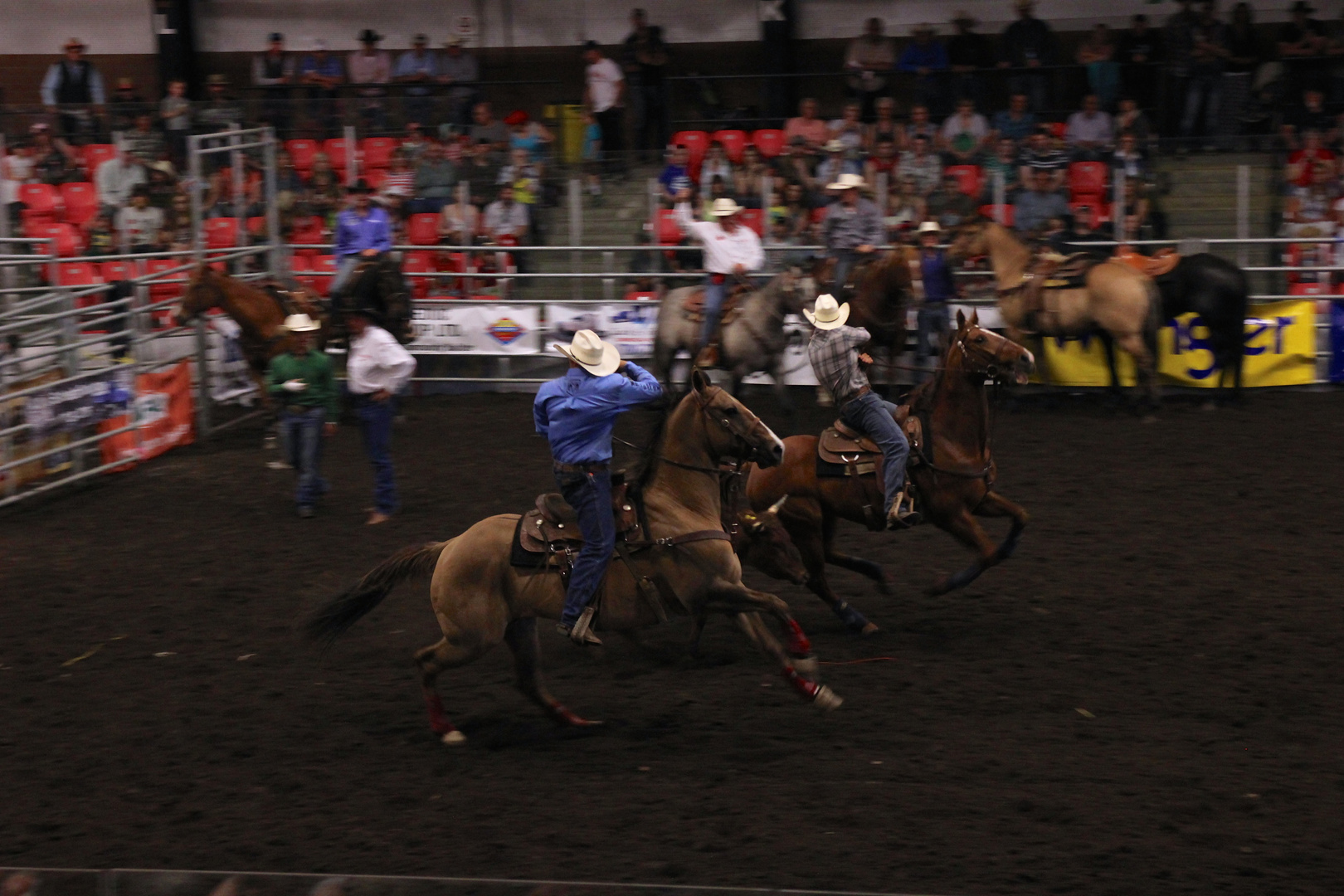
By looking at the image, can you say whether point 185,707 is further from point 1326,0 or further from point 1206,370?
point 1326,0

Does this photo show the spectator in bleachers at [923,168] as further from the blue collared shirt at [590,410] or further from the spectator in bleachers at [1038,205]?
the blue collared shirt at [590,410]

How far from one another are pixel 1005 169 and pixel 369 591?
37.7ft

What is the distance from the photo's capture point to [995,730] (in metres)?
6.90

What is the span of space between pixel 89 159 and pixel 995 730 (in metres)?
16.0

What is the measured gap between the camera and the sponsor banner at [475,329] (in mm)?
16172

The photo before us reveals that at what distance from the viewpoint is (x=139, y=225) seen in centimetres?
1714

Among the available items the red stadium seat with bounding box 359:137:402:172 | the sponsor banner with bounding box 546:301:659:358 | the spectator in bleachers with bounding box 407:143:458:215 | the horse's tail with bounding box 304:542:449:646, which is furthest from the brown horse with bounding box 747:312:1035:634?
the red stadium seat with bounding box 359:137:402:172

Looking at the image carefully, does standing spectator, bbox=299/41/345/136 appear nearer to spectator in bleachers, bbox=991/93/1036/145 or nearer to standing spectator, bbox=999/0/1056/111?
spectator in bleachers, bbox=991/93/1036/145

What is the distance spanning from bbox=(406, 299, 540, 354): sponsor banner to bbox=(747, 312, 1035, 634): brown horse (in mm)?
7893

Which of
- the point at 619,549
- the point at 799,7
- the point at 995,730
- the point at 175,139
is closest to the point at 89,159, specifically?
the point at 175,139

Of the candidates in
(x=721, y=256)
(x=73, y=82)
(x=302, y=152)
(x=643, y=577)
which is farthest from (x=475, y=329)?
(x=643, y=577)

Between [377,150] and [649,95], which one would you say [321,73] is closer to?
[377,150]

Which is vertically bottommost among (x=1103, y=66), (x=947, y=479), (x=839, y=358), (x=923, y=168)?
(x=947, y=479)

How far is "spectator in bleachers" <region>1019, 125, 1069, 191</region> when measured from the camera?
1609cm
